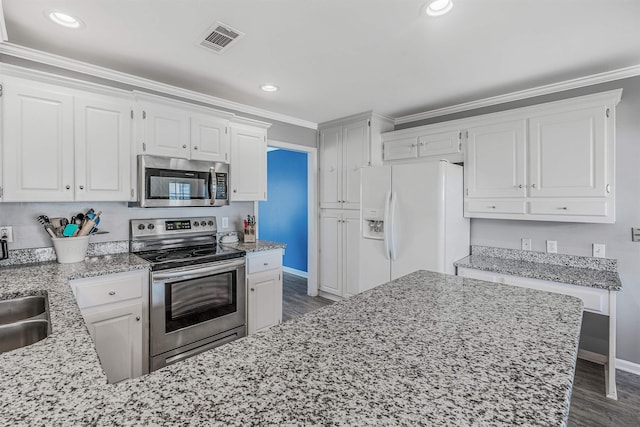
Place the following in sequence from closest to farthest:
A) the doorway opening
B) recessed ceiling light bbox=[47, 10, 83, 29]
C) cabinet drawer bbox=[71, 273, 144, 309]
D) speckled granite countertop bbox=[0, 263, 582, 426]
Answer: speckled granite countertop bbox=[0, 263, 582, 426] → recessed ceiling light bbox=[47, 10, 83, 29] → cabinet drawer bbox=[71, 273, 144, 309] → the doorway opening

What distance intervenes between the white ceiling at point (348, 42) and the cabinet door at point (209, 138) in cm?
36

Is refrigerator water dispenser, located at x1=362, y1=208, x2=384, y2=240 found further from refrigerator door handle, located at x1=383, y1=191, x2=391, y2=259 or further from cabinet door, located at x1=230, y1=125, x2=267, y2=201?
cabinet door, located at x1=230, y1=125, x2=267, y2=201

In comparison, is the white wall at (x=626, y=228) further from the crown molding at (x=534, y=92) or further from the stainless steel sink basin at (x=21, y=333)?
the stainless steel sink basin at (x=21, y=333)

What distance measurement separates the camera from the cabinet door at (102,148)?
227 cm

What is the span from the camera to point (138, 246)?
2.74 meters

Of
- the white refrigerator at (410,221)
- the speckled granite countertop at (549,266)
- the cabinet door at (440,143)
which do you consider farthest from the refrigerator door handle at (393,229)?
the cabinet door at (440,143)

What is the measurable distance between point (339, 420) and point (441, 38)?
7.52ft

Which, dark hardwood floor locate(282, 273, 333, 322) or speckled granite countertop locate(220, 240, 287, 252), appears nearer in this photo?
speckled granite countertop locate(220, 240, 287, 252)

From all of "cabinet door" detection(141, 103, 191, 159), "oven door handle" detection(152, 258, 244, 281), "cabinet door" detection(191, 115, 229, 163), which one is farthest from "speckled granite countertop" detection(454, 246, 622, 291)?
"cabinet door" detection(141, 103, 191, 159)

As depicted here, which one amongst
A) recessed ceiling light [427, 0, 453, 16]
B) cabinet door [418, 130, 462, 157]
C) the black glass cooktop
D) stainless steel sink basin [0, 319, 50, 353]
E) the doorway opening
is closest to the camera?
stainless steel sink basin [0, 319, 50, 353]

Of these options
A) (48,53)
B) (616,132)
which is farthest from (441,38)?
(48,53)

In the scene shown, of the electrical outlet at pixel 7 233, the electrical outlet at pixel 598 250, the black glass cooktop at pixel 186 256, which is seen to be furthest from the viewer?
the electrical outlet at pixel 598 250

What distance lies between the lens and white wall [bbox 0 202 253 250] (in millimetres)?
2264

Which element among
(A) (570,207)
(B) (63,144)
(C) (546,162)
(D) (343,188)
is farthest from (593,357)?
(B) (63,144)
